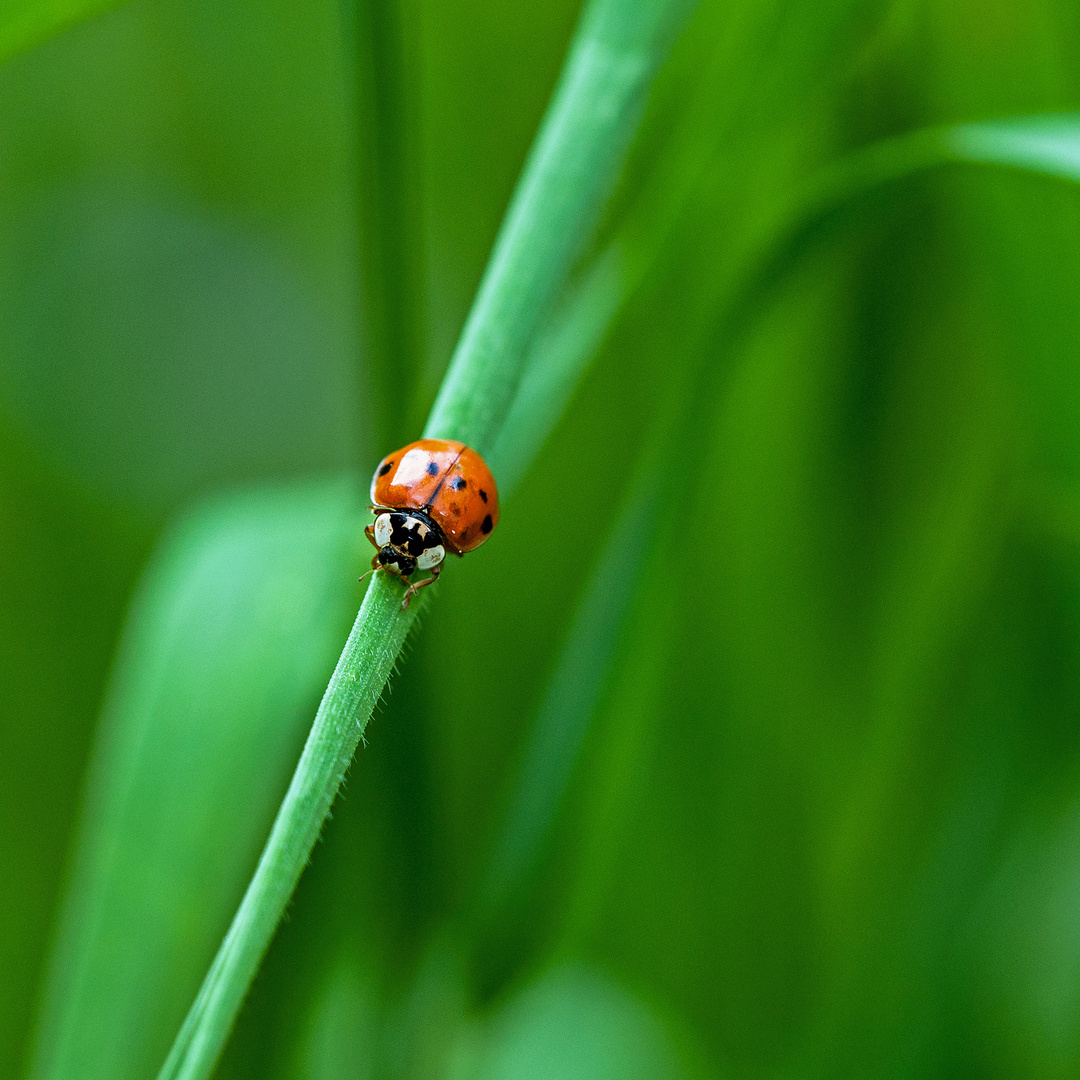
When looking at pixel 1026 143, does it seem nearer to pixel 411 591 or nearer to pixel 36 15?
pixel 411 591

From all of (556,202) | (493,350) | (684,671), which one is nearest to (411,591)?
(493,350)

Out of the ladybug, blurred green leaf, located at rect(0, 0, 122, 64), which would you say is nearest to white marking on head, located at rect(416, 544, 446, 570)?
the ladybug

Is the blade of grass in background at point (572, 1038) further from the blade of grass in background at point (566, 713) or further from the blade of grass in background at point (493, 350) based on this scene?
the blade of grass in background at point (493, 350)

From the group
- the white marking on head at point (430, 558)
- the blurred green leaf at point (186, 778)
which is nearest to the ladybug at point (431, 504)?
the white marking on head at point (430, 558)

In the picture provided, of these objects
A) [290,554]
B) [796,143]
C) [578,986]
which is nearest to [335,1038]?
[578,986]

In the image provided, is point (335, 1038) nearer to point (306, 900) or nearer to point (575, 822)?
point (306, 900)

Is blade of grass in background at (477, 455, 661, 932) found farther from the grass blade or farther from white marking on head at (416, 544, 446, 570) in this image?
the grass blade
